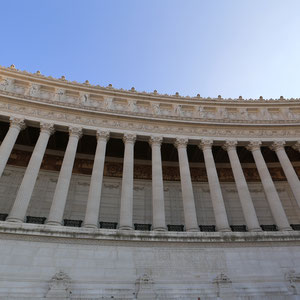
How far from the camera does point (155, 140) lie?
80.7 ft

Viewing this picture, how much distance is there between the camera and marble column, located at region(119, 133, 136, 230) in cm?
1885

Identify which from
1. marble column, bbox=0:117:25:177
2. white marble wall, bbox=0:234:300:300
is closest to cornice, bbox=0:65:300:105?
marble column, bbox=0:117:25:177

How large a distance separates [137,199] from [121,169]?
3.74 metres

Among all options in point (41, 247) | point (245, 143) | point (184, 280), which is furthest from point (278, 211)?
point (41, 247)

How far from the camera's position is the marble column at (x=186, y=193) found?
64.6 ft

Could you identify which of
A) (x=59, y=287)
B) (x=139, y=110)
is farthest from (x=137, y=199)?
(x=59, y=287)

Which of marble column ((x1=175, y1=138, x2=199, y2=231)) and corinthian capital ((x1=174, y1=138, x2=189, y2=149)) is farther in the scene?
corinthian capital ((x1=174, y1=138, x2=189, y2=149))

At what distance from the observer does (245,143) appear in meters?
26.1

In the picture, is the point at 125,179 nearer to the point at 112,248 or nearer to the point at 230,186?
the point at 112,248

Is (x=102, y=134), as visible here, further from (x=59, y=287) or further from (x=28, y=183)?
(x=59, y=287)

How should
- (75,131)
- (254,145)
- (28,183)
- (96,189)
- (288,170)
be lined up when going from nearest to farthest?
(28,183)
(96,189)
(75,131)
(288,170)
(254,145)

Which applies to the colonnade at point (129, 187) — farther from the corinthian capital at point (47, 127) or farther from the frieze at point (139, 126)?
the frieze at point (139, 126)

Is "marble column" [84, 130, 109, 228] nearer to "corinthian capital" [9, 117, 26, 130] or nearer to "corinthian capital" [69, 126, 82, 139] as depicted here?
"corinthian capital" [69, 126, 82, 139]

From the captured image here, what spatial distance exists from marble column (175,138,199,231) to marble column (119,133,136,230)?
13.8 ft
